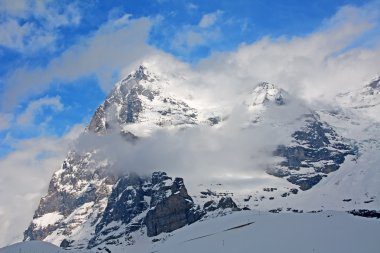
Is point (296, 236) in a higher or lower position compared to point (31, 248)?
lower

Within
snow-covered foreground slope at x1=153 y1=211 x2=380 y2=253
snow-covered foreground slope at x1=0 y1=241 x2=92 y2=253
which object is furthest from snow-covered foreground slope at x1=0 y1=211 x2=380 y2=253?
snow-covered foreground slope at x1=0 y1=241 x2=92 y2=253

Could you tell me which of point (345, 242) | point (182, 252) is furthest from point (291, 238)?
point (182, 252)

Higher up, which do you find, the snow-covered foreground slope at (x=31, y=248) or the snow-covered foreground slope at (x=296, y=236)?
the snow-covered foreground slope at (x=31, y=248)

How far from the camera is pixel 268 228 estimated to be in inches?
2800

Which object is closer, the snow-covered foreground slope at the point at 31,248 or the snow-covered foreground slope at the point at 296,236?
the snow-covered foreground slope at the point at 296,236

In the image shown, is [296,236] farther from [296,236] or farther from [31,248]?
[31,248]

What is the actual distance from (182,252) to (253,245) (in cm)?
1014

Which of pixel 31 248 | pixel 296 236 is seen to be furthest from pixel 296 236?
pixel 31 248

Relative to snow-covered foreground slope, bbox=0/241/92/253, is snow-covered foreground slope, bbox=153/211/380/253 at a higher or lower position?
lower

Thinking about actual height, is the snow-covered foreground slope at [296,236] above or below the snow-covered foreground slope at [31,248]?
below

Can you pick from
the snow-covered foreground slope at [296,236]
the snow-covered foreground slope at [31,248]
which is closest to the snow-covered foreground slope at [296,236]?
the snow-covered foreground slope at [296,236]

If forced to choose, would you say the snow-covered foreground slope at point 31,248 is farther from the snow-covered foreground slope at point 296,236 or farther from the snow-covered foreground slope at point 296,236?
the snow-covered foreground slope at point 296,236

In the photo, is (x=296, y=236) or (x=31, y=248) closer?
(x=296, y=236)

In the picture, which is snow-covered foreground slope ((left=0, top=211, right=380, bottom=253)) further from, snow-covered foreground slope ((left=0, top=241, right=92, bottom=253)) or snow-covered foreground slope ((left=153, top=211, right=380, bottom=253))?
snow-covered foreground slope ((left=0, top=241, right=92, bottom=253))
